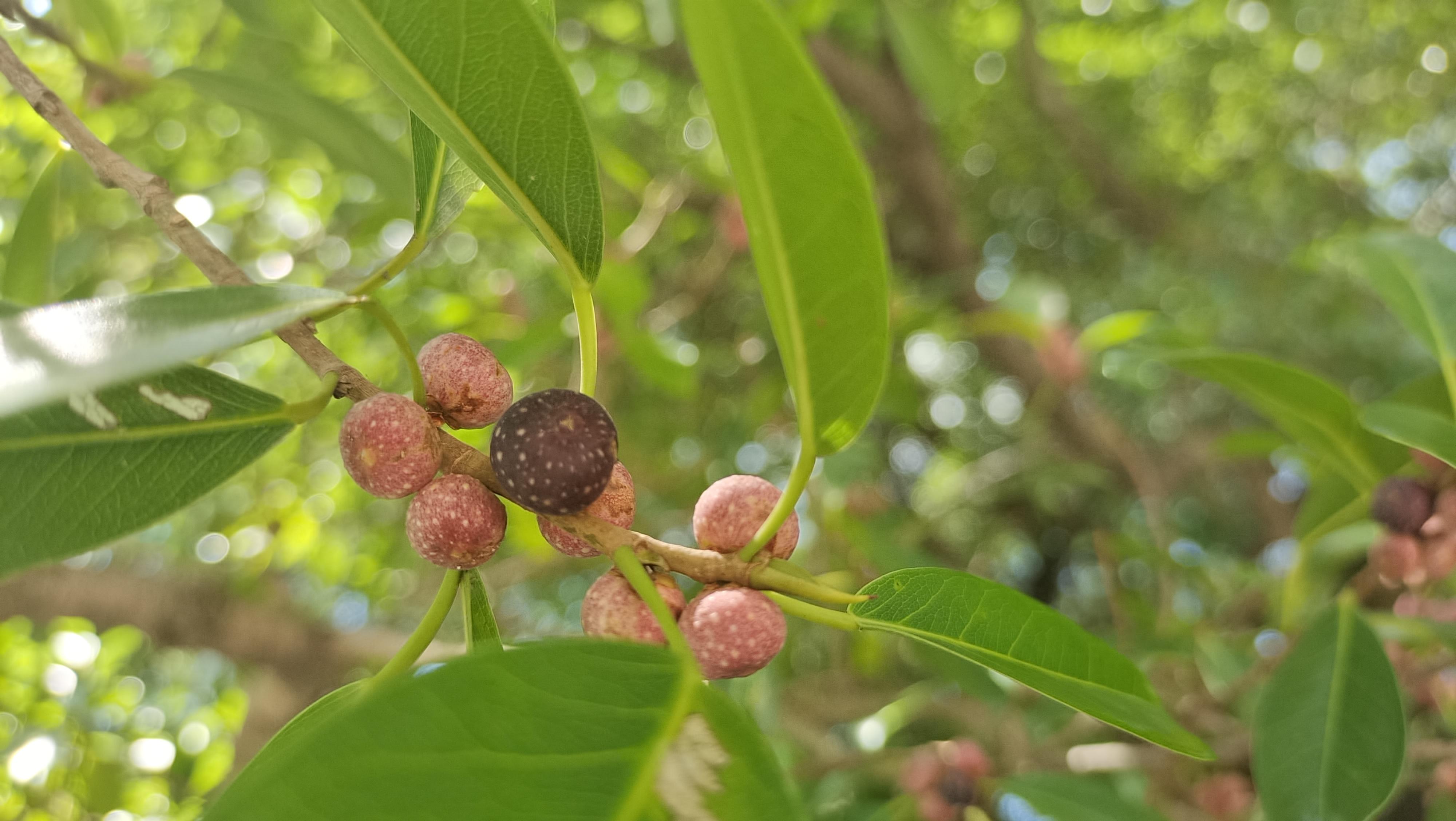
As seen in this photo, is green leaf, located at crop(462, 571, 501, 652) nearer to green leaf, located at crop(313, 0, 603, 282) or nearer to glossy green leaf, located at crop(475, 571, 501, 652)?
glossy green leaf, located at crop(475, 571, 501, 652)

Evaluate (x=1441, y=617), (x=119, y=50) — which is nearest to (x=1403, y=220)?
(x=1441, y=617)

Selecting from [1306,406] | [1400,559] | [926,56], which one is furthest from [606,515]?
[926,56]

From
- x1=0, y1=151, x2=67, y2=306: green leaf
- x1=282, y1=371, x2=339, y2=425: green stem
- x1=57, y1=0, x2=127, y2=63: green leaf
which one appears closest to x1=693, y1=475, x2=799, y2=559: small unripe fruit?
x1=282, y1=371, x2=339, y2=425: green stem

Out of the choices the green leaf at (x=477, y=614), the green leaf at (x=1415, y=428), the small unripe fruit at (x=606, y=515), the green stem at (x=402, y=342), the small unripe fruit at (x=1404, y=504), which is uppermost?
the green stem at (x=402, y=342)

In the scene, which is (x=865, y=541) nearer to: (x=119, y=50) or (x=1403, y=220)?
(x=119, y=50)

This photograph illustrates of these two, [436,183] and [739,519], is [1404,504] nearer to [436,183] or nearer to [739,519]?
[739,519]

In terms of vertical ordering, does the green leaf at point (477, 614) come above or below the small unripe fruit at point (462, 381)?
below

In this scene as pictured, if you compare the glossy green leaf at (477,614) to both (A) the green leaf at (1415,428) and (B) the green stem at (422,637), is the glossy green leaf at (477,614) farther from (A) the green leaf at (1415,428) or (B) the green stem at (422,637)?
(A) the green leaf at (1415,428)

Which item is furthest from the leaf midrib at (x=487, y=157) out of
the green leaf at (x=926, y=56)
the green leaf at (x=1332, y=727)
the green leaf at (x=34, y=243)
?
the green leaf at (x=926, y=56)
